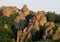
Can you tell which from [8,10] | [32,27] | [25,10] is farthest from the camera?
[8,10]

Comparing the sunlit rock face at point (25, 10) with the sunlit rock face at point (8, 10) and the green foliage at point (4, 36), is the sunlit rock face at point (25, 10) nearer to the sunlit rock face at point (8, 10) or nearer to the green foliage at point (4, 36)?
the sunlit rock face at point (8, 10)

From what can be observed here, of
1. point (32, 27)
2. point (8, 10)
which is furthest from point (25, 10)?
point (32, 27)

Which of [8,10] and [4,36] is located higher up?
[8,10]

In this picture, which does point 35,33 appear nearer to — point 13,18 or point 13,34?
point 13,34

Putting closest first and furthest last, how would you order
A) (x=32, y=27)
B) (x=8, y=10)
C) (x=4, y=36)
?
(x=4, y=36) < (x=32, y=27) < (x=8, y=10)

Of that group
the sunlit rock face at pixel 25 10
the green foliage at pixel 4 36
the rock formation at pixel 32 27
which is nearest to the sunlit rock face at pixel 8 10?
the sunlit rock face at pixel 25 10

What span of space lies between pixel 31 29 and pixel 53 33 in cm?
664

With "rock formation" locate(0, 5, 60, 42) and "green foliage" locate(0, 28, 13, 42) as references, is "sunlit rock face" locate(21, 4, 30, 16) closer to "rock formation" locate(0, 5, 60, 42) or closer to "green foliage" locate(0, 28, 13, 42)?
"rock formation" locate(0, 5, 60, 42)

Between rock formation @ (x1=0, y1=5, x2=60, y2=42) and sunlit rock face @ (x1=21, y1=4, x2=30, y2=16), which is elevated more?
sunlit rock face @ (x1=21, y1=4, x2=30, y2=16)

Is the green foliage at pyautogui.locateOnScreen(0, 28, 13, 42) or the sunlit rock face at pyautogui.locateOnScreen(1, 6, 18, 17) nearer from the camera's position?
the green foliage at pyautogui.locateOnScreen(0, 28, 13, 42)

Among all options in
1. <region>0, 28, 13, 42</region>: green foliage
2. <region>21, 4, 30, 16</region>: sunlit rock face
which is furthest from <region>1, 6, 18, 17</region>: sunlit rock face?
<region>0, 28, 13, 42</region>: green foliage

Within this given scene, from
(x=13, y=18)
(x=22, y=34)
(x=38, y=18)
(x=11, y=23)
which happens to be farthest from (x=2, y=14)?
(x=22, y=34)

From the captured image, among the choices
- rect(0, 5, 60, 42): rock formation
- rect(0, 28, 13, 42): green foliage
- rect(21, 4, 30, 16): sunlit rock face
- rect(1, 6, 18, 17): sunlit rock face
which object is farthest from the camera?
rect(1, 6, 18, 17): sunlit rock face

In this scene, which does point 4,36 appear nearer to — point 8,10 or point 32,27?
point 32,27
